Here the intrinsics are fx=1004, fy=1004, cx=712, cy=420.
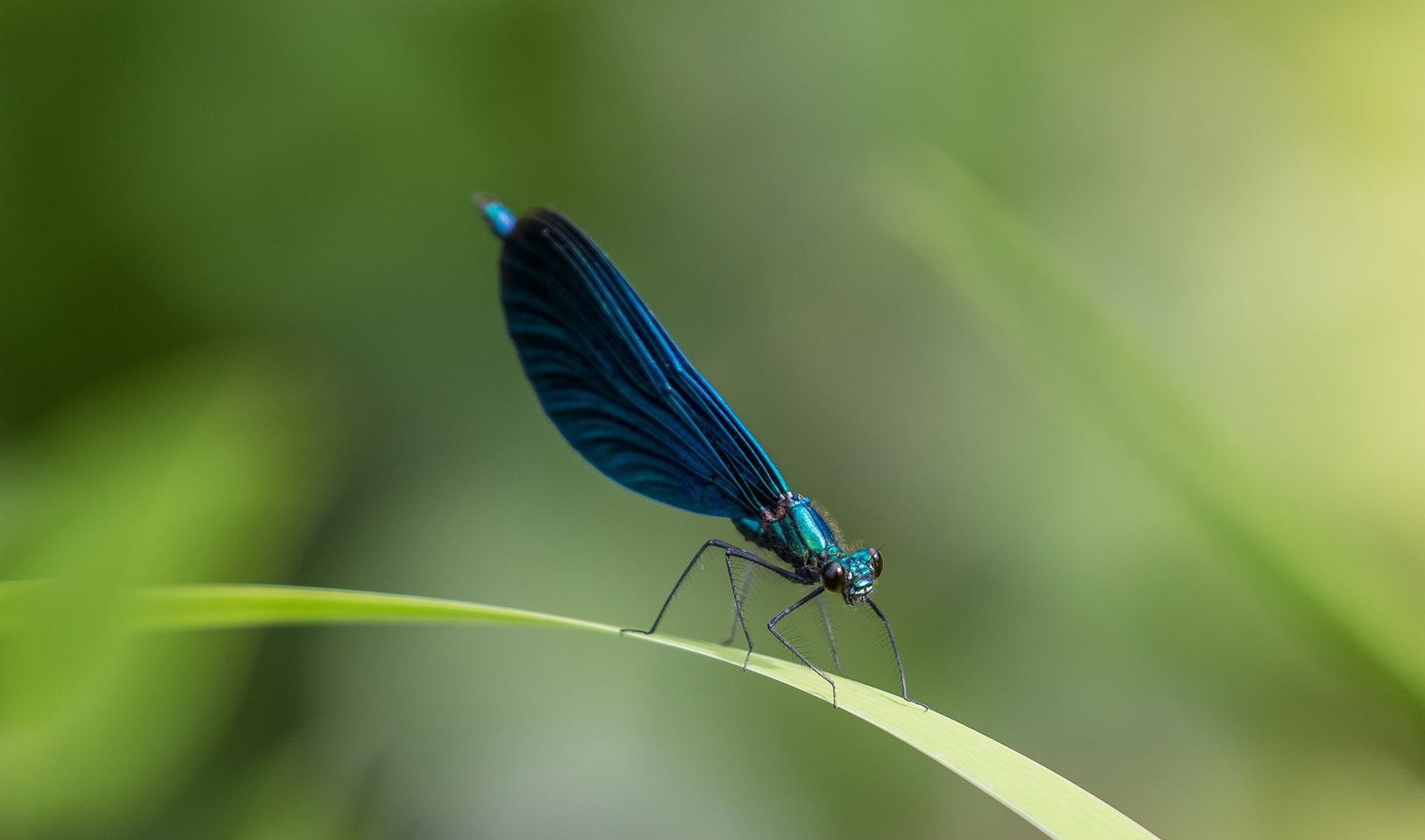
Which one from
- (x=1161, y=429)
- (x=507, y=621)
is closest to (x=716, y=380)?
(x=1161, y=429)

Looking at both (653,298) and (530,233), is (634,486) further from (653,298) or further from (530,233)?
(653,298)

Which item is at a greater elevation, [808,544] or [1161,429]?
[808,544]

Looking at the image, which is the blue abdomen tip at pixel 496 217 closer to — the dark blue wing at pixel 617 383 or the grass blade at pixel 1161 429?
the dark blue wing at pixel 617 383

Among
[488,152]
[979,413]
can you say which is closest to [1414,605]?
[979,413]

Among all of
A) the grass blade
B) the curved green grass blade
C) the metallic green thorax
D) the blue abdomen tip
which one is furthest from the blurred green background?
the curved green grass blade

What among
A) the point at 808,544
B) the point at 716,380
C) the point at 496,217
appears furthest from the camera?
the point at 716,380

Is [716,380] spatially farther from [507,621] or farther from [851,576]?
[507,621]
